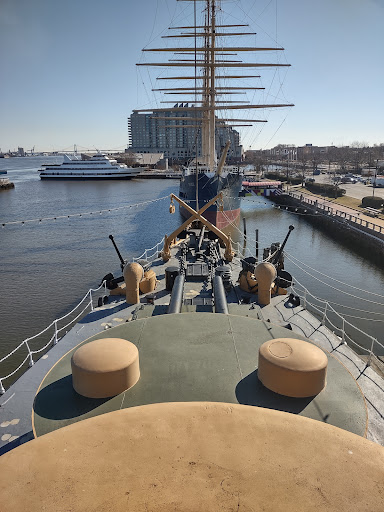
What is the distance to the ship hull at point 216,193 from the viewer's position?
1806 inches

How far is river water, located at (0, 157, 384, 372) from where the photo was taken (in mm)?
22641

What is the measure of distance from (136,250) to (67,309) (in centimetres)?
1656

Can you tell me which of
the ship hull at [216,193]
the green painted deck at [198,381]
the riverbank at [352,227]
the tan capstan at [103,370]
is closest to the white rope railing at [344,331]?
the green painted deck at [198,381]

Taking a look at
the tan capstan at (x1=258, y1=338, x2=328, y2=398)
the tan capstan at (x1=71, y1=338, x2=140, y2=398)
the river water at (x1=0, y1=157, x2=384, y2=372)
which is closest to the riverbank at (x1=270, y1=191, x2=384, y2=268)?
the river water at (x1=0, y1=157, x2=384, y2=372)

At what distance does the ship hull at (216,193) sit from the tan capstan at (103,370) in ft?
125

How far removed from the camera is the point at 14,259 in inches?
1336

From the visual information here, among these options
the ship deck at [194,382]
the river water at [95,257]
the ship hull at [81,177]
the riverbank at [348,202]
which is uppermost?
the ship hull at [81,177]

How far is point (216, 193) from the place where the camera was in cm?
4669

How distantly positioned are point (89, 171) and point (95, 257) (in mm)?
87873

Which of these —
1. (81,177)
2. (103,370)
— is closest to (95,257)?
(103,370)

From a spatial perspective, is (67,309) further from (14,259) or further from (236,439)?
(236,439)

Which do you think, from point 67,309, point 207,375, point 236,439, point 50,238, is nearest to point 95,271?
point 67,309

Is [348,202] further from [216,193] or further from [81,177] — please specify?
[81,177]

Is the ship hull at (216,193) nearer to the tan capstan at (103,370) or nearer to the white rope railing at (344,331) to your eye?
the white rope railing at (344,331)
